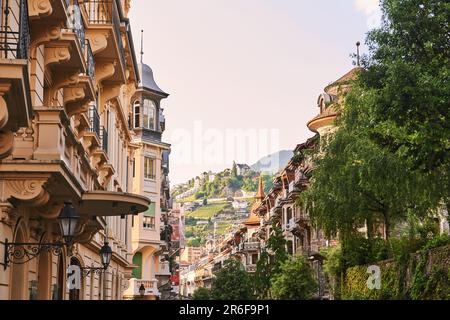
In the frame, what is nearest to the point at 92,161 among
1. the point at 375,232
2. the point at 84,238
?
the point at 84,238

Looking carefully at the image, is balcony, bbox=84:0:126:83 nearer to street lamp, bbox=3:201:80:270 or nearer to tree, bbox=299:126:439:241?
street lamp, bbox=3:201:80:270

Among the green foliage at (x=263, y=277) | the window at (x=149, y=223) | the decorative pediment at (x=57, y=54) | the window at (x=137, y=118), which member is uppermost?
the window at (x=137, y=118)

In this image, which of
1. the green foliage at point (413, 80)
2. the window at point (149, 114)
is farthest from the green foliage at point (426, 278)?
the window at point (149, 114)

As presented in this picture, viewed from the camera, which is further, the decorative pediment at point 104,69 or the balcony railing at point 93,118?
the balcony railing at point 93,118

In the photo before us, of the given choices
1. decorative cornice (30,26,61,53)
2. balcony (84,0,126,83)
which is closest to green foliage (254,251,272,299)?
balcony (84,0,126,83)

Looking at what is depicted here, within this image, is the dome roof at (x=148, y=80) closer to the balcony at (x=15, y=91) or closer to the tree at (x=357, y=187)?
the tree at (x=357, y=187)

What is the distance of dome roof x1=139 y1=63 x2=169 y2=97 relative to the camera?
60312 mm

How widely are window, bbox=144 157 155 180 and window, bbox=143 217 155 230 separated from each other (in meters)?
3.09

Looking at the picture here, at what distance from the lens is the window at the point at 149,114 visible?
60.2 meters

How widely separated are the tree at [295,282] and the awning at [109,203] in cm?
3433

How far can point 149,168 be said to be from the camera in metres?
60.2

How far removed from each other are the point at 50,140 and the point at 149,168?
4532 cm

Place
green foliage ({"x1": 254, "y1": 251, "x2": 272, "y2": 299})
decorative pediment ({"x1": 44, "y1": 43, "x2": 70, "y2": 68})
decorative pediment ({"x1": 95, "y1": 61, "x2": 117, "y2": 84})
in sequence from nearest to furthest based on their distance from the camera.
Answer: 1. decorative pediment ({"x1": 44, "y1": 43, "x2": 70, "y2": 68})
2. decorative pediment ({"x1": 95, "y1": 61, "x2": 117, "y2": 84})
3. green foliage ({"x1": 254, "y1": 251, "x2": 272, "y2": 299})

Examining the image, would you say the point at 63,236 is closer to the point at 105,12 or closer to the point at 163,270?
the point at 105,12
